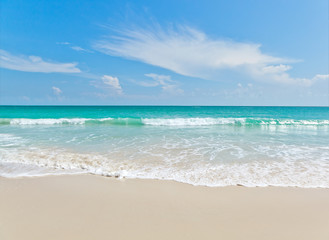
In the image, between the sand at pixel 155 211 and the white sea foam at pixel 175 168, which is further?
the white sea foam at pixel 175 168

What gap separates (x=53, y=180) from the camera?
14.3ft

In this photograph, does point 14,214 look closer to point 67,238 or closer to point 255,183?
point 67,238

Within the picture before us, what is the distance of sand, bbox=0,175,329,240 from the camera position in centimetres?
250

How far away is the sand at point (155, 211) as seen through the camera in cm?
250

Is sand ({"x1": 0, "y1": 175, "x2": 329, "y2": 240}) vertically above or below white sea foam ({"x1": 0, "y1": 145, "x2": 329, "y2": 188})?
below

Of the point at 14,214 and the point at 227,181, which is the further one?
the point at 227,181

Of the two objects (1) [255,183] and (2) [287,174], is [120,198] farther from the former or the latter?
(2) [287,174]

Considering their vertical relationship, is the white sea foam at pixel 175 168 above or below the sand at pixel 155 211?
above

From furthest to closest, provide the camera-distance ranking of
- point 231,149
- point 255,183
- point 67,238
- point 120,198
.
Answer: point 231,149, point 255,183, point 120,198, point 67,238

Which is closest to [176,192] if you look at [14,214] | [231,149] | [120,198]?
→ [120,198]

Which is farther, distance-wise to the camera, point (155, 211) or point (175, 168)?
point (175, 168)

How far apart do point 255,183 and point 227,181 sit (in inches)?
24.4

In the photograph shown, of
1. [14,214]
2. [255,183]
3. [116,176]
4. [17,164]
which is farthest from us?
[17,164]

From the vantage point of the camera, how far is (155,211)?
3.02 meters
